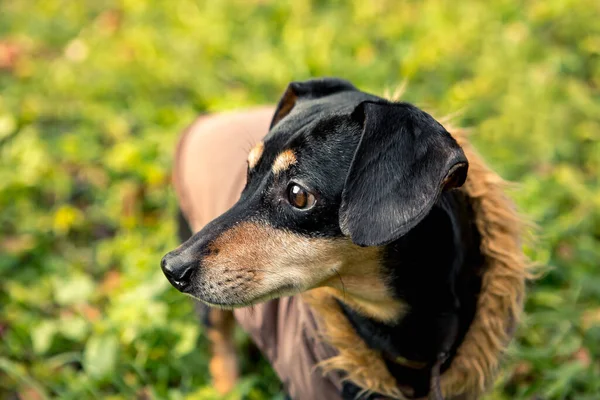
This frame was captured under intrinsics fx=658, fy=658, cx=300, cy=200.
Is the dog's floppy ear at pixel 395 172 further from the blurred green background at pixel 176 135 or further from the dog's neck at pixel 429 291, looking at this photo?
the blurred green background at pixel 176 135

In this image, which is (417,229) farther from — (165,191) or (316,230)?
(165,191)

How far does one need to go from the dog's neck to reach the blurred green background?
0.84 meters

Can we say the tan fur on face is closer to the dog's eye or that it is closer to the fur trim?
the dog's eye

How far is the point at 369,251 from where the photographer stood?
6.67 feet

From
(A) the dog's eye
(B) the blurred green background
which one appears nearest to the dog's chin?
(A) the dog's eye

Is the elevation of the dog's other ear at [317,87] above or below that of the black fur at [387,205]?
above

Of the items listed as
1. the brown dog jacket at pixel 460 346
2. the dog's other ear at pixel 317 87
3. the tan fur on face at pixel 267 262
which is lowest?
the brown dog jacket at pixel 460 346

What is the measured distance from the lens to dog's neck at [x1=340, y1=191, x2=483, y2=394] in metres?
2.07

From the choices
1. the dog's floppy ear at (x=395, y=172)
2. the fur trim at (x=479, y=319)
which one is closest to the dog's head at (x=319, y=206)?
the dog's floppy ear at (x=395, y=172)

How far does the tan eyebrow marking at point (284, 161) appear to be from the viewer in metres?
2.00

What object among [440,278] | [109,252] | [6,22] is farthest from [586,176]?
[6,22]

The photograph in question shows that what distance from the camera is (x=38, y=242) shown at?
4.00 meters

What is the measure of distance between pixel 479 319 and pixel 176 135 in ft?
9.55

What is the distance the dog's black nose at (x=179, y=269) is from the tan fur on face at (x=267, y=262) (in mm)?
40
